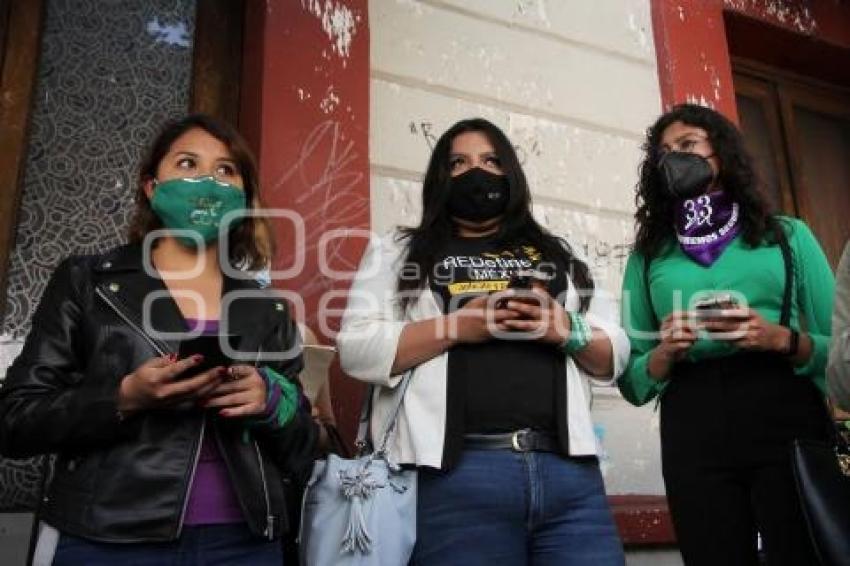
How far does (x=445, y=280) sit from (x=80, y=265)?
0.94 m

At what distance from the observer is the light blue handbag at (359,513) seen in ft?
6.31

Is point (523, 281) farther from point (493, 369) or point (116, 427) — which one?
point (116, 427)

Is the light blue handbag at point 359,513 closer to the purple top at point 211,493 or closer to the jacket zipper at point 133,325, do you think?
the purple top at point 211,493

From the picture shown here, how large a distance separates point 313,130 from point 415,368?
146cm

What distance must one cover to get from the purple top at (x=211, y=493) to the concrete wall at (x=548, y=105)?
1.73 m

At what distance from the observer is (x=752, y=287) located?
2.32 m

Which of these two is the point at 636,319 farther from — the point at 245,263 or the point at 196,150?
the point at 196,150

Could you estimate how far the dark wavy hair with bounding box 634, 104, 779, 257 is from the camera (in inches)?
95.5

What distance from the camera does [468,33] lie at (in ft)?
12.9

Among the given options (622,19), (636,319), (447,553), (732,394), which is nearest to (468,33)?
(622,19)

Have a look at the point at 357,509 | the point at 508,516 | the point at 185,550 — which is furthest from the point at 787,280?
the point at 185,550

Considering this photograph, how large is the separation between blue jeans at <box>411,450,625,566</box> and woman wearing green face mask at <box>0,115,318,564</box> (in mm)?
343

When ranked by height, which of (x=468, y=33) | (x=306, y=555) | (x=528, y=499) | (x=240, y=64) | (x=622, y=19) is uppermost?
(x=622, y=19)

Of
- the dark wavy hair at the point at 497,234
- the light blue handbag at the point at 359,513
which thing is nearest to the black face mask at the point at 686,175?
the dark wavy hair at the point at 497,234
